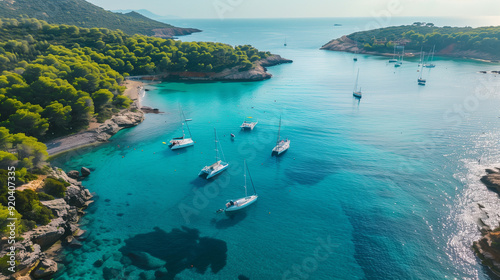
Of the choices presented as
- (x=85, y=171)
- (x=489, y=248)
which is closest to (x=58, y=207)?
(x=85, y=171)

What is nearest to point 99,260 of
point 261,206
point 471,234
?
point 261,206

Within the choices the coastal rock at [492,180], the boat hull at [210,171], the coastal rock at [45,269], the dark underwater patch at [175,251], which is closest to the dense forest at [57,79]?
the coastal rock at [45,269]

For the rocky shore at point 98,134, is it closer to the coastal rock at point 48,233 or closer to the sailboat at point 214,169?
the coastal rock at point 48,233

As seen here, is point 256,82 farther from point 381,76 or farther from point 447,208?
point 447,208

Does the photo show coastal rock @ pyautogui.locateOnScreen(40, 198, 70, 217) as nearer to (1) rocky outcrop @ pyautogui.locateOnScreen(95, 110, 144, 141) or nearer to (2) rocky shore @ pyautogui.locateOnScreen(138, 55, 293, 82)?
(1) rocky outcrop @ pyautogui.locateOnScreen(95, 110, 144, 141)

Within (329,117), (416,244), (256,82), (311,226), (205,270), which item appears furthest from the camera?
(256,82)

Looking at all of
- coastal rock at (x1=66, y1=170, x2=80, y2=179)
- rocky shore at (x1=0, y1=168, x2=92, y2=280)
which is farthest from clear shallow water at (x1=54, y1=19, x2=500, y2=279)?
coastal rock at (x1=66, y1=170, x2=80, y2=179)
